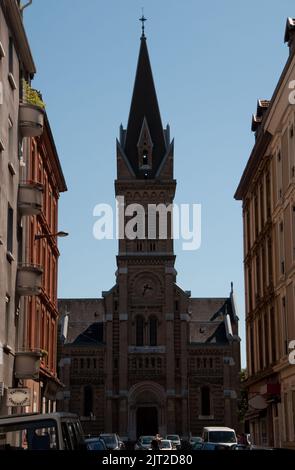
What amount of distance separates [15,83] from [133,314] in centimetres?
5981

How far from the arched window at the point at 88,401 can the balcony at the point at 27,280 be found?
193ft

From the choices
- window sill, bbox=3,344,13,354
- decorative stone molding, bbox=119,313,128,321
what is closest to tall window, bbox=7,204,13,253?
window sill, bbox=3,344,13,354

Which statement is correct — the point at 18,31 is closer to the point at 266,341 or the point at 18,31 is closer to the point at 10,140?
the point at 10,140

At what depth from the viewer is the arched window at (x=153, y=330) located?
85.9 meters

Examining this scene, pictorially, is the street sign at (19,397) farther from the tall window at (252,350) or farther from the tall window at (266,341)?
the tall window at (252,350)

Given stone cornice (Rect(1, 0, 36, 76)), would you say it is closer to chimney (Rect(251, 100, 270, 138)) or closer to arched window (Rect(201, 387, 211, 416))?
chimney (Rect(251, 100, 270, 138))

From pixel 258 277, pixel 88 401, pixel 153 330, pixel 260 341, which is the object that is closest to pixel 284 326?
pixel 260 341

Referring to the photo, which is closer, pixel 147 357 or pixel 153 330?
pixel 147 357

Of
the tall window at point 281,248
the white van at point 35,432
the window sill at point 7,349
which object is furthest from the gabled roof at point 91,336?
the white van at point 35,432

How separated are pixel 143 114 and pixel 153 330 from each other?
2405cm

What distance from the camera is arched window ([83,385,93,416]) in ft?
281

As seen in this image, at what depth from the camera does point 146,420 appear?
83.8 metres

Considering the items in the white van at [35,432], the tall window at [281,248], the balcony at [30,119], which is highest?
the balcony at [30,119]
